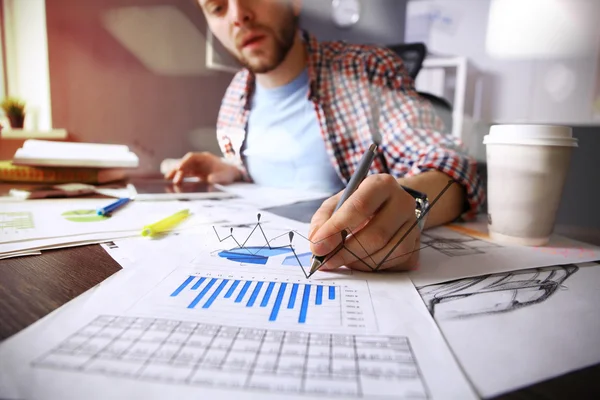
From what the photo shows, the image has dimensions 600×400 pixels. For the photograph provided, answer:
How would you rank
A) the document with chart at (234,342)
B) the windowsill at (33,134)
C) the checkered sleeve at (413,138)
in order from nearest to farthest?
the document with chart at (234,342), the checkered sleeve at (413,138), the windowsill at (33,134)

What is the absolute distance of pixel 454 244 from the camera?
0.37 meters

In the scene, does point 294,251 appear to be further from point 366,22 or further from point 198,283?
point 366,22

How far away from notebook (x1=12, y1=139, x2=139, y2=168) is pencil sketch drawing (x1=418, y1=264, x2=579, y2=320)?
566 millimetres

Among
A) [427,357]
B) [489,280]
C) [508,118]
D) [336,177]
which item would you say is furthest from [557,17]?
[427,357]

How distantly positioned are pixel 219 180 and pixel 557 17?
64 cm

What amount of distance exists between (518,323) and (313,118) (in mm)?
526

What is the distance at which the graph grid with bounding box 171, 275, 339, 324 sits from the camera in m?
0.22

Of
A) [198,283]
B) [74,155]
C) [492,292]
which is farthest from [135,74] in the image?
[492,292]

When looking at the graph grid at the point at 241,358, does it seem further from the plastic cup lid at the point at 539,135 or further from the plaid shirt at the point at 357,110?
the plaid shirt at the point at 357,110

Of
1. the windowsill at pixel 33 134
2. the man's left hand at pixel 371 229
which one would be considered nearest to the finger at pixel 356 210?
the man's left hand at pixel 371 229

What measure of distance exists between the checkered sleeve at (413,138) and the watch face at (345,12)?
0.27 ft

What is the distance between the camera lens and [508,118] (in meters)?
0.64

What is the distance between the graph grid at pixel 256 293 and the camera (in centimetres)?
22

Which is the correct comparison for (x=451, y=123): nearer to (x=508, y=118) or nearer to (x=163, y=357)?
(x=508, y=118)
